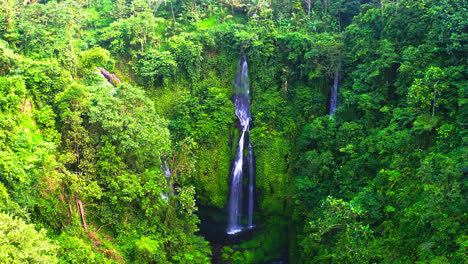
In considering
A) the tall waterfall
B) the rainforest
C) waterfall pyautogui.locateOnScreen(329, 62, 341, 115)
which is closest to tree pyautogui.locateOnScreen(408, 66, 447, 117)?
the rainforest

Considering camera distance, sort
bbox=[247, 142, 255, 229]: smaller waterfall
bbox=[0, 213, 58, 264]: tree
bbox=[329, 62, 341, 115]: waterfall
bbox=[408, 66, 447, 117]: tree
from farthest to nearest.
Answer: bbox=[329, 62, 341, 115]: waterfall
bbox=[247, 142, 255, 229]: smaller waterfall
bbox=[408, 66, 447, 117]: tree
bbox=[0, 213, 58, 264]: tree

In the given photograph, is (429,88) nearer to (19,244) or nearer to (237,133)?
(237,133)

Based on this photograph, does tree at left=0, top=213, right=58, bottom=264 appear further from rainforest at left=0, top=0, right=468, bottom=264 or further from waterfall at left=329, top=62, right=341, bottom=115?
waterfall at left=329, top=62, right=341, bottom=115

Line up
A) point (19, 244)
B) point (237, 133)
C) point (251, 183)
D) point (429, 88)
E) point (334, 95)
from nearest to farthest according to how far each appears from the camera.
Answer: point (19, 244), point (429, 88), point (251, 183), point (334, 95), point (237, 133)

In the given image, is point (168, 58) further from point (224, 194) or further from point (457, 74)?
point (457, 74)

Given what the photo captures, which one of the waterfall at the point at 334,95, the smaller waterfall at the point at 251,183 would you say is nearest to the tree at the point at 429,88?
A: the waterfall at the point at 334,95

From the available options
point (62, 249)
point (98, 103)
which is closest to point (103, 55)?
point (98, 103)

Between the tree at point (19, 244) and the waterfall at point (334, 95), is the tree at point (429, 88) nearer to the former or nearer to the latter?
the waterfall at point (334, 95)

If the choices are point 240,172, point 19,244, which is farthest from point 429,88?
point 19,244
